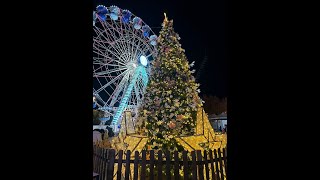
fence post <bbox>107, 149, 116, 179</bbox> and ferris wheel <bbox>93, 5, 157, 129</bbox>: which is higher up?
ferris wheel <bbox>93, 5, 157, 129</bbox>

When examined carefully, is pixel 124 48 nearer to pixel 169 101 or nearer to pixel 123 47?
pixel 123 47

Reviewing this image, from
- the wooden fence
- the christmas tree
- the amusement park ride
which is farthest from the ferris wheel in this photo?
the wooden fence

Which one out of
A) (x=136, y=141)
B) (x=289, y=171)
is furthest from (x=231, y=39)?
(x=136, y=141)

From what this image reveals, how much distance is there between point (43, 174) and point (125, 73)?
56.6ft

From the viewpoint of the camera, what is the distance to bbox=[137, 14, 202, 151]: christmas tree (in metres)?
5.82

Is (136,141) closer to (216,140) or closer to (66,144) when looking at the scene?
(216,140)

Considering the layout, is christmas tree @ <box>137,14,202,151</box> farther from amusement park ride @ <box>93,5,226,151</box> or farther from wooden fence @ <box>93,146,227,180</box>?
amusement park ride @ <box>93,5,226,151</box>

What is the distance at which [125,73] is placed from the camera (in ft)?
60.7

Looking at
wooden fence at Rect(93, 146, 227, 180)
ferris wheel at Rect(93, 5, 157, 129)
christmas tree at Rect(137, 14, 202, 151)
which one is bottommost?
wooden fence at Rect(93, 146, 227, 180)

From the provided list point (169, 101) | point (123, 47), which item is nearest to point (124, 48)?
Answer: point (123, 47)

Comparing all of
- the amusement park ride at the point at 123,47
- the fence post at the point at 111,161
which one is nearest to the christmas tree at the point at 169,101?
the fence post at the point at 111,161

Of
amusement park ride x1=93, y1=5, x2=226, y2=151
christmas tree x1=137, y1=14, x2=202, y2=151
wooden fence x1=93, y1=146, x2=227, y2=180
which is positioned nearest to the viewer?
wooden fence x1=93, y1=146, x2=227, y2=180

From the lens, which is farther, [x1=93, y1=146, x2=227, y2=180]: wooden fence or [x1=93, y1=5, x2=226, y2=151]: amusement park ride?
[x1=93, y1=5, x2=226, y2=151]: amusement park ride

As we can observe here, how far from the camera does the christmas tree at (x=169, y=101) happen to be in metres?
5.82
